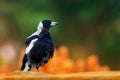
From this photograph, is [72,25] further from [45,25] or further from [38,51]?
[38,51]

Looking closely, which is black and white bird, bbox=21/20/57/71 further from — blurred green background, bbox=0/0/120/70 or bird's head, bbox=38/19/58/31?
blurred green background, bbox=0/0/120/70

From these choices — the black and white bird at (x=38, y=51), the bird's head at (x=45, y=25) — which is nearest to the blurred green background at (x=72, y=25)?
the bird's head at (x=45, y=25)

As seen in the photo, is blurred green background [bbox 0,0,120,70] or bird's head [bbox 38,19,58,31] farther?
blurred green background [bbox 0,0,120,70]

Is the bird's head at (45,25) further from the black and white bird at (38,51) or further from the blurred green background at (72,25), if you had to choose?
the blurred green background at (72,25)

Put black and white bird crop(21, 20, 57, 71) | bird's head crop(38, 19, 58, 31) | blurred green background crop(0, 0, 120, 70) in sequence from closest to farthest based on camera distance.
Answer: black and white bird crop(21, 20, 57, 71), bird's head crop(38, 19, 58, 31), blurred green background crop(0, 0, 120, 70)

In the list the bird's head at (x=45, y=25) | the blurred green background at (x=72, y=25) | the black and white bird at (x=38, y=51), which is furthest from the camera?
the blurred green background at (x=72, y=25)

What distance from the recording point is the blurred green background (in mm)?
12844

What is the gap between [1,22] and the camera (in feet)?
45.8

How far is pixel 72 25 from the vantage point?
543 inches

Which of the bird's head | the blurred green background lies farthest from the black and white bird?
the blurred green background

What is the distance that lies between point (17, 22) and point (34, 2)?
0.48 m

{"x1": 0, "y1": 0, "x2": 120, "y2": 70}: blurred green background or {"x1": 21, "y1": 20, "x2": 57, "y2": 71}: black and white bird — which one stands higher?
{"x1": 0, "y1": 0, "x2": 120, "y2": 70}: blurred green background

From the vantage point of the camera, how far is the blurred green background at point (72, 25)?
12.8 m

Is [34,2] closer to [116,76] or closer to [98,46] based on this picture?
[98,46]
